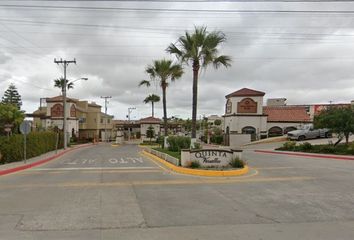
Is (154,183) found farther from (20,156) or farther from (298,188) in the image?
(20,156)

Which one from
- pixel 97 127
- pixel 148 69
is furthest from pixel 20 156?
pixel 97 127

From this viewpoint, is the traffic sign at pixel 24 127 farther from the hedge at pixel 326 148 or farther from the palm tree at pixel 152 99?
the palm tree at pixel 152 99

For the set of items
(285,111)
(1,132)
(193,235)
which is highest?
(285,111)

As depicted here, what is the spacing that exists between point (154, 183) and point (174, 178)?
5.88 feet

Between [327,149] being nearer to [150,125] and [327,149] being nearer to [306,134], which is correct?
[306,134]

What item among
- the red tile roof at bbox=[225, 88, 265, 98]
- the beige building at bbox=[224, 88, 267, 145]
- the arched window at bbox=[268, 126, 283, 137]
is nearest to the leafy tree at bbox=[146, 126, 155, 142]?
the beige building at bbox=[224, 88, 267, 145]

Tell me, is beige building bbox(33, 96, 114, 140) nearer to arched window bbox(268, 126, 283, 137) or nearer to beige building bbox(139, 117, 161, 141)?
beige building bbox(139, 117, 161, 141)

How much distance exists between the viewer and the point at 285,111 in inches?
2395

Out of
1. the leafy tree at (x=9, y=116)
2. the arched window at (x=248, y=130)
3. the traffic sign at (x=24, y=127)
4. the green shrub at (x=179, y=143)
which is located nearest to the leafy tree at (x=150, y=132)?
the arched window at (x=248, y=130)

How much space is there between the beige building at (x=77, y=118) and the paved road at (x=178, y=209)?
55833 millimetres

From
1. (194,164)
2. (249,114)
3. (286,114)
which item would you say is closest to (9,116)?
(194,164)

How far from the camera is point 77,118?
267 ft

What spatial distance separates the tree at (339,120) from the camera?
29.9 meters

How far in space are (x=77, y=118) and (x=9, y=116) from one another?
5056cm
